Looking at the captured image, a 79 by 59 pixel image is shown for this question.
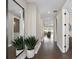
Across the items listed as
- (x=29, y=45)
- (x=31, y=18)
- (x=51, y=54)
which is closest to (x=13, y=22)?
(x=29, y=45)

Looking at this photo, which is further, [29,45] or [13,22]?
[29,45]

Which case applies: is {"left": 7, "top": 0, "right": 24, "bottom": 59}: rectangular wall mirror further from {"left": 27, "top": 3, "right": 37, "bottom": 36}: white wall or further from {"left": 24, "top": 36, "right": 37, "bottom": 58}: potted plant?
{"left": 27, "top": 3, "right": 37, "bottom": 36}: white wall

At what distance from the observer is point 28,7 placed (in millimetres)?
5168

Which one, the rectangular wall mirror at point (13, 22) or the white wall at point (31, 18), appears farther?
the white wall at point (31, 18)

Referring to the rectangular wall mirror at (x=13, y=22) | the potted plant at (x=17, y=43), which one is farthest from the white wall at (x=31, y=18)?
the potted plant at (x=17, y=43)

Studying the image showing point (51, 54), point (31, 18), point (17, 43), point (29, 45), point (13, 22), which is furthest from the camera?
point (31, 18)

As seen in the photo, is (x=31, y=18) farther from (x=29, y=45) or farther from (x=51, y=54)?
(x=51, y=54)

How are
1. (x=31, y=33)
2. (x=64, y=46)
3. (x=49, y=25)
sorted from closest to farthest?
(x=31, y=33) → (x=64, y=46) → (x=49, y=25)

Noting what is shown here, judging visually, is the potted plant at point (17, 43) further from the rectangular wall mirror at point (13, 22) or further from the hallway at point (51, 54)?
the hallway at point (51, 54)

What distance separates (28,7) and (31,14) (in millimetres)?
387

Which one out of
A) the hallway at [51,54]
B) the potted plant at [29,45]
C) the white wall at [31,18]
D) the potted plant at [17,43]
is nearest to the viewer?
the potted plant at [17,43]
